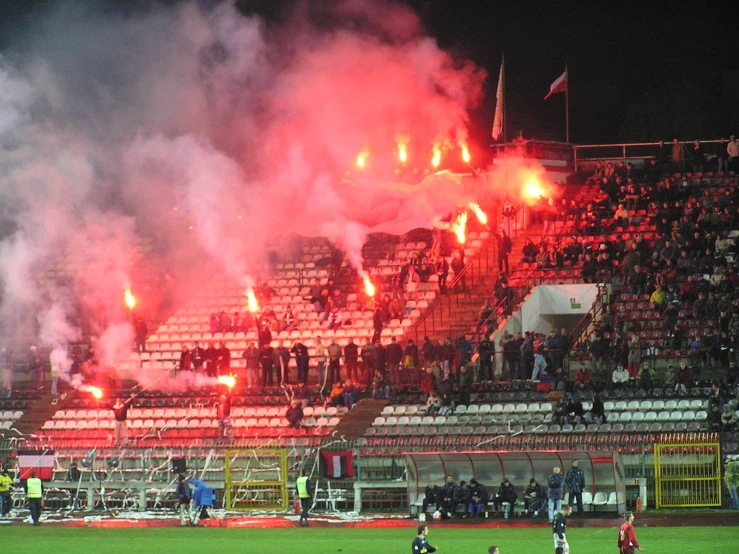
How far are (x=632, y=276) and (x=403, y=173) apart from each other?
12.0 m

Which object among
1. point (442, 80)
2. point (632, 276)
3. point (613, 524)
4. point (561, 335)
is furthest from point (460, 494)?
point (442, 80)

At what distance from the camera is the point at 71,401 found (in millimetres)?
37312

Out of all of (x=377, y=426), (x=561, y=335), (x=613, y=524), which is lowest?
(x=613, y=524)

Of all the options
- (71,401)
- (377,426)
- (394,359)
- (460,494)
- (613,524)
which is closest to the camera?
(613,524)

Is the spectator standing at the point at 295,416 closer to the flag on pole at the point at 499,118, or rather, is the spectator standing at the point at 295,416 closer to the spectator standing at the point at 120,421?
the spectator standing at the point at 120,421

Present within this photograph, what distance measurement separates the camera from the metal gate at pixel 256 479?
29953 millimetres

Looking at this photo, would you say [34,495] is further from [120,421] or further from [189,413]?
[189,413]

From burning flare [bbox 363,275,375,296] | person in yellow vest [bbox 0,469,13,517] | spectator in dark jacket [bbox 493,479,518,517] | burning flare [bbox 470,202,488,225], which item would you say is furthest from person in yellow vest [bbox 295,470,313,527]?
burning flare [bbox 470,202,488,225]

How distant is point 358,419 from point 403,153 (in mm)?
14467

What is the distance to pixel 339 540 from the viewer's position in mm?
24625

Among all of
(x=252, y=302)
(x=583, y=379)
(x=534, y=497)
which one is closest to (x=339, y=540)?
(x=534, y=497)

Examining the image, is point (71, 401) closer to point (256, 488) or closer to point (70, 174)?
point (70, 174)

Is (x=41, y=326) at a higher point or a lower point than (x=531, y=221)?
lower

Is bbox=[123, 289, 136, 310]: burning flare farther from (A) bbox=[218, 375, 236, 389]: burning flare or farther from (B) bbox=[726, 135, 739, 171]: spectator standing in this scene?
(B) bbox=[726, 135, 739, 171]: spectator standing
